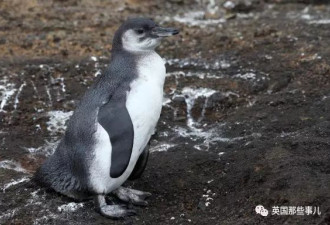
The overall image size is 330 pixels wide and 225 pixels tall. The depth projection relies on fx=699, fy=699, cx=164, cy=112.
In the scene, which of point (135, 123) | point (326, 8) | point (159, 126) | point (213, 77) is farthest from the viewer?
point (326, 8)

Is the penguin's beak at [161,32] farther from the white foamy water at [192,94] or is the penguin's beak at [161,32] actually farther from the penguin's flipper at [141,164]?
the white foamy water at [192,94]

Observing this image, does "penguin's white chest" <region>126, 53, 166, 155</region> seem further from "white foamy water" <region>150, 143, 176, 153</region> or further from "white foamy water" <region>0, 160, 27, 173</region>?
"white foamy water" <region>0, 160, 27, 173</region>

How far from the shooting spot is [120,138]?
4211 millimetres

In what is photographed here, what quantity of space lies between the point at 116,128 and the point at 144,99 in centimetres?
26

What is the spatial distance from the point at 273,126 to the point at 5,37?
131 inches

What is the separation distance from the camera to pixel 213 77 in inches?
255

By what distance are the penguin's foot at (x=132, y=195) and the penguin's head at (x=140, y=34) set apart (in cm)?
92

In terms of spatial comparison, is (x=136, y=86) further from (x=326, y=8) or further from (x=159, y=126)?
(x=326, y=8)

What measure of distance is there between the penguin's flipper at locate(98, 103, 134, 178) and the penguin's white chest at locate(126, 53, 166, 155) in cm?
7

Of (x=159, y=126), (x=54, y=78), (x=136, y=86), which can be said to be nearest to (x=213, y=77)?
(x=159, y=126)

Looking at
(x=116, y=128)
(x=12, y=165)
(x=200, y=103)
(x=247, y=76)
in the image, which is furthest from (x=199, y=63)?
(x=116, y=128)

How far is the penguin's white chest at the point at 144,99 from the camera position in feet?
14.0

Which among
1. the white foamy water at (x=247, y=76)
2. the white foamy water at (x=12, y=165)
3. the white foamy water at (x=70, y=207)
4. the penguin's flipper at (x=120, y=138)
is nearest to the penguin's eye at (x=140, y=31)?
the penguin's flipper at (x=120, y=138)

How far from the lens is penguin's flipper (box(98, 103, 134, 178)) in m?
4.21
